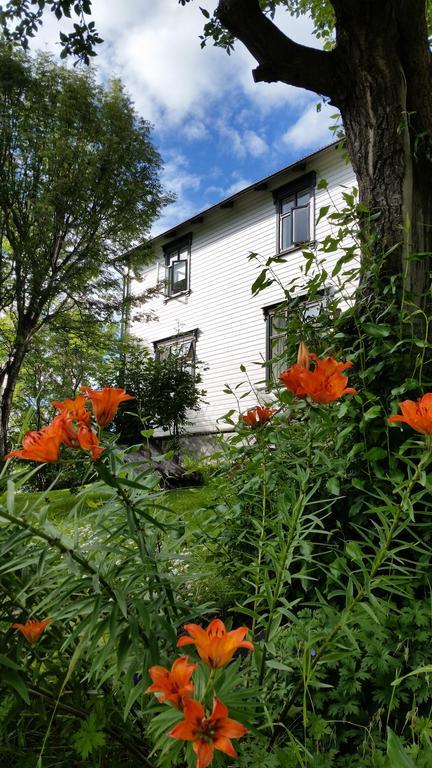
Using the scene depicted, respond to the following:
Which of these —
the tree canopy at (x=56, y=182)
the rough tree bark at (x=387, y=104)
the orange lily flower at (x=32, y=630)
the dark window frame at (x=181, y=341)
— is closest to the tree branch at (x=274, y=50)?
the rough tree bark at (x=387, y=104)

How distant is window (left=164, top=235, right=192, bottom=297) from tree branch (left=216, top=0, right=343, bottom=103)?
10.8 metres

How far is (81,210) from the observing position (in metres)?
9.61

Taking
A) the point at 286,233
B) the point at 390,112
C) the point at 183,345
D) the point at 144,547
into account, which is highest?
the point at 286,233

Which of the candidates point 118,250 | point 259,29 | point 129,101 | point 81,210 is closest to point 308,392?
point 259,29

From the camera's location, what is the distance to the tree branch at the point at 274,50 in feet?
9.55

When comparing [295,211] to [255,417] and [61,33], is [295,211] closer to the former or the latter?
[61,33]

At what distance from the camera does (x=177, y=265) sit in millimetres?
14234

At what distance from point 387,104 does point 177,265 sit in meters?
11.9

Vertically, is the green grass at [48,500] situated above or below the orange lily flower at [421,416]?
below

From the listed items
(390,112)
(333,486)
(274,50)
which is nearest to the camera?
(333,486)

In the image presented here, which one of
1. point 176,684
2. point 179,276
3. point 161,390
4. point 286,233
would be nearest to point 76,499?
point 176,684

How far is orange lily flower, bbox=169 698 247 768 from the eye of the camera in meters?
0.64

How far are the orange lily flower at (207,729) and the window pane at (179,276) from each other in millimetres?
13598

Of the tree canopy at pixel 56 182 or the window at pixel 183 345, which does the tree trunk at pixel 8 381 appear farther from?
the window at pixel 183 345
